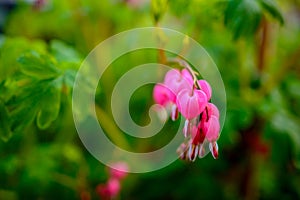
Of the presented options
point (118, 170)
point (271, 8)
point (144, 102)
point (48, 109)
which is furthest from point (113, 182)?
point (271, 8)

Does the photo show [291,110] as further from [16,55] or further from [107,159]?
[16,55]

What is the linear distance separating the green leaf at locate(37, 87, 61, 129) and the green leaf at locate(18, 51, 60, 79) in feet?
0.11

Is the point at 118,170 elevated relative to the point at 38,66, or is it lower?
lower

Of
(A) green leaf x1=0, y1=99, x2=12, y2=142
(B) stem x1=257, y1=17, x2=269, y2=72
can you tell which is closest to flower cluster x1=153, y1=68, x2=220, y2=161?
(A) green leaf x1=0, y1=99, x2=12, y2=142

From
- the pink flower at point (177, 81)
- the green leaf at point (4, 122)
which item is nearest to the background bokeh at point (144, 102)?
the green leaf at point (4, 122)

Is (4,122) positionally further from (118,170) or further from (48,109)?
(118,170)

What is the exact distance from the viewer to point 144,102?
1268 mm

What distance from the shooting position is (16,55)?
0.84 metres

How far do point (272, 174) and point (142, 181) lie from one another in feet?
1.25

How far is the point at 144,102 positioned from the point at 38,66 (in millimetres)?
547

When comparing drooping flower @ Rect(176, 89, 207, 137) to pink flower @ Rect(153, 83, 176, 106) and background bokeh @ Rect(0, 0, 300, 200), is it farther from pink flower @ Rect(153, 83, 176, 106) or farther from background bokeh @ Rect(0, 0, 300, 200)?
background bokeh @ Rect(0, 0, 300, 200)

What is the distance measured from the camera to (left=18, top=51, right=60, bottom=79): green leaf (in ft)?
2.46

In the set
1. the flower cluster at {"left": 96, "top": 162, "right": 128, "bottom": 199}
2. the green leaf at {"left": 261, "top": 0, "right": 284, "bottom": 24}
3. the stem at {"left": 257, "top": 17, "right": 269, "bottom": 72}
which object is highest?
the green leaf at {"left": 261, "top": 0, "right": 284, "bottom": 24}

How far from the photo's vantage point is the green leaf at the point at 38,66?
75 centimetres
